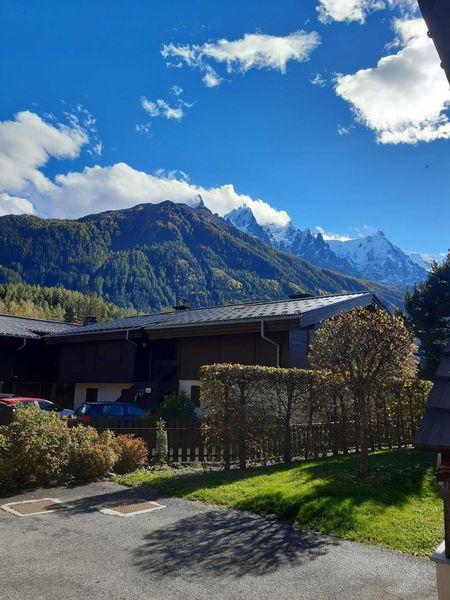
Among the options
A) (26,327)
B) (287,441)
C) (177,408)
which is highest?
(26,327)

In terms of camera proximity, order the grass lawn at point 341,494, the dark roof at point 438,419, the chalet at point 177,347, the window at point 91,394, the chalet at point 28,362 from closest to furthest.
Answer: the dark roof at point 438,419 → the grass lawn at point 341,494 → the chalet at point 177,347 → the window at point 91,394 → the chalet at point 28,362

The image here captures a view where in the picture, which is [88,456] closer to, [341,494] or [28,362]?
[341,494]

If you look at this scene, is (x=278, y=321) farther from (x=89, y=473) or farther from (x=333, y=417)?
(x=89, y=473)

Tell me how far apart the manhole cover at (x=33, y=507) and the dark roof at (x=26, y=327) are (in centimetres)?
2143

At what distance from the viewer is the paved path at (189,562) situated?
16.5ft

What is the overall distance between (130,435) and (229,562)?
7258mm

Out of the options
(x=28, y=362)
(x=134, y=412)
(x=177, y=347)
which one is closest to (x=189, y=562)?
(x=134, y=412)

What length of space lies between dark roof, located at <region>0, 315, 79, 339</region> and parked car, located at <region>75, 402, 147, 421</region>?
41.0 feet

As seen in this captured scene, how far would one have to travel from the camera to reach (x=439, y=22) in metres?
3.32

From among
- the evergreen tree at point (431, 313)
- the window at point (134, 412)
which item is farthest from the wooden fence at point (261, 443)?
the evergreen tree at point (431, 313)

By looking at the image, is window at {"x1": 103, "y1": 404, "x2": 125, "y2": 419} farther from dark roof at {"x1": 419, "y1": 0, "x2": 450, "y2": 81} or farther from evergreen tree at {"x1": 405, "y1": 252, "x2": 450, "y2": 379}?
evergreen tree at {"x1": 405, "y1": 252, "x2": 450, "y2": 379}

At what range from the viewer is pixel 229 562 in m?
5.96

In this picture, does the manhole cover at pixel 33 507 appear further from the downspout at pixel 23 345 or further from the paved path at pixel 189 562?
the downspout at pixel 23 345

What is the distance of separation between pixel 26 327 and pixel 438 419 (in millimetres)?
32408
